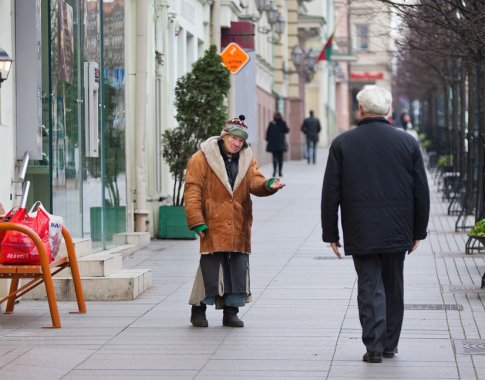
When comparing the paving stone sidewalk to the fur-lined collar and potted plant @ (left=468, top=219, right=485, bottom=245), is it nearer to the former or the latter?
potted plant @ (left=468, top=219, right=485, bottom=245)

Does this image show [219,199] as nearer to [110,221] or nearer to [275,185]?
[275,185]

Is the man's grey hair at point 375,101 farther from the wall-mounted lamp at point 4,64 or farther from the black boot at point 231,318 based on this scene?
the wall-mounted lamp at point 4,64

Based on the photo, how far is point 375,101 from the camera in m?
9.69

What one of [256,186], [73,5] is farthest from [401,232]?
[73,5]

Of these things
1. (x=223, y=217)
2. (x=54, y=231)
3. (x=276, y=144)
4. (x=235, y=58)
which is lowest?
(x=276, y=144)

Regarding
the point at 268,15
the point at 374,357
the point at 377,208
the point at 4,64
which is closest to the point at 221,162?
the point at 4,64

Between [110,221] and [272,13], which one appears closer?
[110,221]

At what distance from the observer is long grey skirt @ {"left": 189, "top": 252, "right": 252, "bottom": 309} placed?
37.8 ft

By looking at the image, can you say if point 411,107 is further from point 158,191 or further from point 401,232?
point 401,232

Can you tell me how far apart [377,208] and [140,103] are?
1064 centimetres

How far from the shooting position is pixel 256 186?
1149 centimetres

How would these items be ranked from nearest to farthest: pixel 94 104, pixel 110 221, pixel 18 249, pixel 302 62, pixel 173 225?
pixel 18 249
pixel 94 104
pixel 110 221
pixel 173 225
pixel 302 62

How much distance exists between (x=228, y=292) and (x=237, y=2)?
954 inches

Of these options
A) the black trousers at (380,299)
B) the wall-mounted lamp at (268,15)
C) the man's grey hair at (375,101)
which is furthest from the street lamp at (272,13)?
the black trousers at (380,299)
